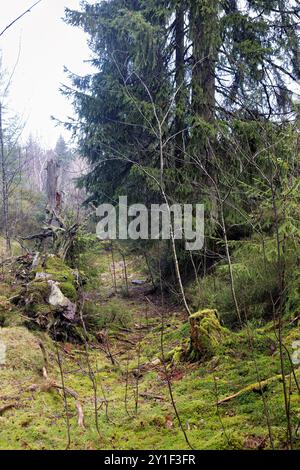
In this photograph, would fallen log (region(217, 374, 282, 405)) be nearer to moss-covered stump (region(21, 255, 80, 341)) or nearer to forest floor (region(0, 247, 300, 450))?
forest floor (region(0, 247, 300, 450))

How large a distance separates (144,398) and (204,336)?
992 mm

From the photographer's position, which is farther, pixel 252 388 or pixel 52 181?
pixel 52 181

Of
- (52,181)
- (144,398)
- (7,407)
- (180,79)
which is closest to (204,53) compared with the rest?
(180,79)

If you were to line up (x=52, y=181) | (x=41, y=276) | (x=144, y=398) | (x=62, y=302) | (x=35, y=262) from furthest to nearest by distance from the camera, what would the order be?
(x=52, y=181)
(x=35, y=262)
(x=41, y=276)
(x=62, y=302)
(x=144, y=398)

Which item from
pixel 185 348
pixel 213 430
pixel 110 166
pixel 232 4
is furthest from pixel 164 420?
pixel 232 4

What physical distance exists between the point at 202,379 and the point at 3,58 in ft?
50.8

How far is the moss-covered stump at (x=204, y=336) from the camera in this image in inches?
152

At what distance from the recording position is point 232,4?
8.23 metres

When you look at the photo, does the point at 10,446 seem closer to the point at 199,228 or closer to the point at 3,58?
the point at 199,228

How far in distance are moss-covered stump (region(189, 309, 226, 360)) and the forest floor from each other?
10 centimetres

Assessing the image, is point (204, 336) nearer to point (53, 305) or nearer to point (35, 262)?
point (53, 305)

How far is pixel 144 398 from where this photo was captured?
3.28 m
